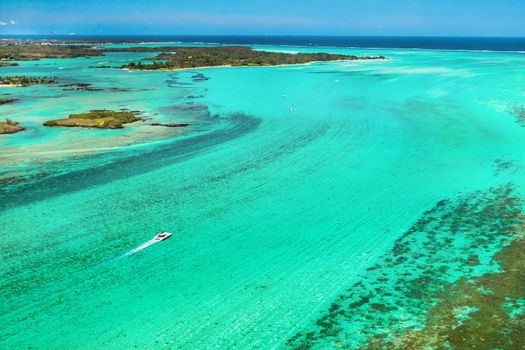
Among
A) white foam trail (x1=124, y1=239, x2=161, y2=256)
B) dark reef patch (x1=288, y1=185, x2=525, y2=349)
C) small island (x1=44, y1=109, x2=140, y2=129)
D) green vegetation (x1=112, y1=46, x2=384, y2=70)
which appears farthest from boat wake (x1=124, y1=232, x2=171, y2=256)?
green vegetation (x1=112, y1=46, x2=384, y2=70)

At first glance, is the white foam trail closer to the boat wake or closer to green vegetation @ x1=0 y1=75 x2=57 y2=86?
the boat wake

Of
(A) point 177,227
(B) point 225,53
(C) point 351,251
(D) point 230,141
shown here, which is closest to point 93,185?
(A) point 177,227

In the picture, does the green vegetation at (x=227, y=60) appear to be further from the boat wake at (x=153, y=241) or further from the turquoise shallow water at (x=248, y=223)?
the boat wake at (x=153, y=241)

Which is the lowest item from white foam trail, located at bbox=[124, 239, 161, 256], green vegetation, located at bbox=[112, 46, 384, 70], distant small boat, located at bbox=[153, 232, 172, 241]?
white foam trail, located at bbox=[124, 239, 161, 256]

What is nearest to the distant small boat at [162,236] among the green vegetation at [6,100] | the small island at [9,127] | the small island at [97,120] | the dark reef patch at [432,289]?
the dark reef patch at [432,289]

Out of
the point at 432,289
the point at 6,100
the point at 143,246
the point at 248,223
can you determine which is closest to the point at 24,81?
the point at 6,100

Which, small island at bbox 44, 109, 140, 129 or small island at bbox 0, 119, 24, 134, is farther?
small island at bbox 44, 109, 140, 129

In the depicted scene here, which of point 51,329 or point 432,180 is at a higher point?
point 432,180

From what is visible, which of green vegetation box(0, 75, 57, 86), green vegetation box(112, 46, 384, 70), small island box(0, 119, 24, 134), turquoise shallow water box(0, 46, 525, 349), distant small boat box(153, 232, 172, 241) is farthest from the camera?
green vegetation box(112, 46, 384, 70)

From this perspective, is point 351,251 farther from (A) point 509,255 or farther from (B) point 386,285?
(A) point 509,255
